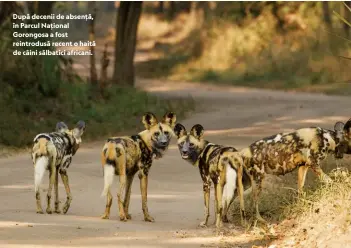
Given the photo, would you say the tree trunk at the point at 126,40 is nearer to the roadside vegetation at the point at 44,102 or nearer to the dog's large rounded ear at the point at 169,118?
the roadside vegetation at the point at 44,102

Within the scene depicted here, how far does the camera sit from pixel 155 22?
5722 centimetres

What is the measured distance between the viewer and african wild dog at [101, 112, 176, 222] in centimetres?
1017

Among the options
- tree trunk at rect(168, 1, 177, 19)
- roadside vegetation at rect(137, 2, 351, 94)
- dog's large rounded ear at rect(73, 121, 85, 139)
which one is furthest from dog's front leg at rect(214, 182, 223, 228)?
tree trunk at rect(168, 1, 177, 19)

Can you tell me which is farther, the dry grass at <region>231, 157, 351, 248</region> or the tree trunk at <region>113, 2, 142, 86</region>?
the tree trunk at <region>113, 2, 142, 86</region>

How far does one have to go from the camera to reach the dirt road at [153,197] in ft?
28.9

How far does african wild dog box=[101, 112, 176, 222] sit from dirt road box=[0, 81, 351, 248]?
244 millimetres

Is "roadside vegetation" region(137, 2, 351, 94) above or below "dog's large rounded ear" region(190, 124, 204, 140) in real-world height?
above

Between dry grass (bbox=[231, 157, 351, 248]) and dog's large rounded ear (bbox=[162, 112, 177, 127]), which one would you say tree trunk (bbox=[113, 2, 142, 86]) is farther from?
dry grass (bbox=[231, 157, 351, 248])

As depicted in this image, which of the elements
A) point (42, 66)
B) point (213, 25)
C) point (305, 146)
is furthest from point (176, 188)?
point (213, 25)

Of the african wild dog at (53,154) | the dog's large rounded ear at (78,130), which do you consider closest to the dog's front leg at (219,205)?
the african wild dog at (53,154)

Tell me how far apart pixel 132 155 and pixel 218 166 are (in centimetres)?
109

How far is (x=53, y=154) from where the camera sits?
10.7m

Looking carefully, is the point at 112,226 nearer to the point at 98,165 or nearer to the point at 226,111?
the point at 98,165

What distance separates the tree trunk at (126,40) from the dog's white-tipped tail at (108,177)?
1823cm
